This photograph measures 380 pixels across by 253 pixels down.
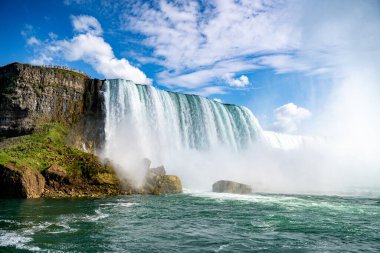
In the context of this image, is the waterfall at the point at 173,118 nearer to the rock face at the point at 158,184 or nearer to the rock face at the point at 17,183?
the rock face at the point at 158,184

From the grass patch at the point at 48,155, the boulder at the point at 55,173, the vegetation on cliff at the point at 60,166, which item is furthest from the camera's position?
the grass patch at the point at 48,155

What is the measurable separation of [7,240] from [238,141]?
166 ft

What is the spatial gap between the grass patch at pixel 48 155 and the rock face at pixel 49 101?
3.02 metres

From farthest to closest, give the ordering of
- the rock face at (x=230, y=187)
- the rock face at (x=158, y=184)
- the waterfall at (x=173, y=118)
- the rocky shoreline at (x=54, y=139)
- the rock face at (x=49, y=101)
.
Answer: the waterfall at (x=173, y=118) < the rock face at (x=49, y=101) < the rock face at (x=230, y=187) < the rock face at (x=158, y=184) < the rocky shoreline at (x=54, y=139)

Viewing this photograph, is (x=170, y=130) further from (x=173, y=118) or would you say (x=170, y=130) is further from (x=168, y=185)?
(x=168, y=185)

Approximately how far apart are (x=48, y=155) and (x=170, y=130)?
19.8 meters

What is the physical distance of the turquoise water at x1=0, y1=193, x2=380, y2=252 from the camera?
13.3 m

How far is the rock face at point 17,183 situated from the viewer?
27953 mm

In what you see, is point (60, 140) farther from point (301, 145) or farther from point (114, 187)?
point (301, 145)

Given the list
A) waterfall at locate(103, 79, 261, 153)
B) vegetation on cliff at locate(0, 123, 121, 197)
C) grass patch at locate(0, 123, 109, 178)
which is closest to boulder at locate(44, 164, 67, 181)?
vegetation on cliff at locate(0, 123, 121, 197)

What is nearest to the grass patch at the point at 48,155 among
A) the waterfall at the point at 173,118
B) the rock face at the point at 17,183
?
the rock face at the point at 17,183

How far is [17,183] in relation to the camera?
2822 centimetres

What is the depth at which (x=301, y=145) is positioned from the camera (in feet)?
272

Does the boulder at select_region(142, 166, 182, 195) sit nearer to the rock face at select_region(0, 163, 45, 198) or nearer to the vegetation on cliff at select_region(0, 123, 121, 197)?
the vegetation on cliff at select_region(0, 123, 121, 197)
